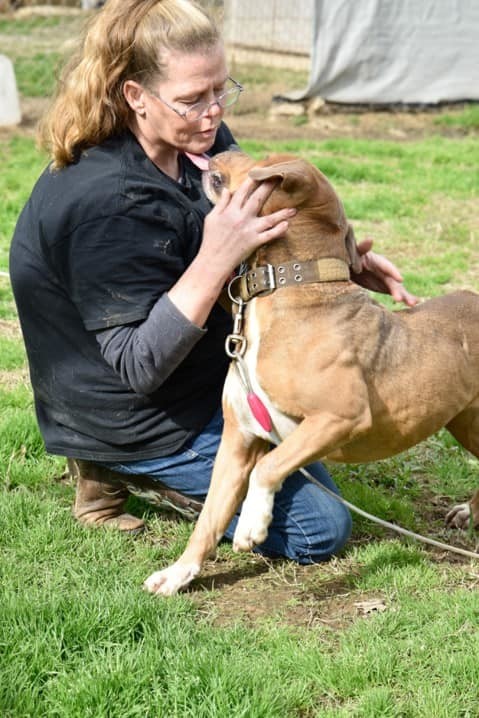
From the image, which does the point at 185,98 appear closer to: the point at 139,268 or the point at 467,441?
the point at 139,268

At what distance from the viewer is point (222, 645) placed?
10.9 ft

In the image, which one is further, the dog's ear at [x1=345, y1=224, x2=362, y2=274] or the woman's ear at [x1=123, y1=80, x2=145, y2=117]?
the dog's ear at [x1=345, y1=224, x2=362, y2=274]

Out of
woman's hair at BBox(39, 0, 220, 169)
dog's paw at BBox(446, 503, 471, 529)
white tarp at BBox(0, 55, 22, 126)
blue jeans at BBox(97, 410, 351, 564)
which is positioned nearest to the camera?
woman's hair at BBox(39, 0, 220, 169)

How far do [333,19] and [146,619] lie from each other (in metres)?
10.7

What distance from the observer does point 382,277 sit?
4.35 meters

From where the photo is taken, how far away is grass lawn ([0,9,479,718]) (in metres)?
3.03

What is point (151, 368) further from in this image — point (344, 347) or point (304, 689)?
point (304, 689)

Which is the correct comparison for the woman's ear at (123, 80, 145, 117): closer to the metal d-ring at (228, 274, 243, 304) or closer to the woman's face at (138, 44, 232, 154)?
the woman's face at (138, 44, 232, 154)

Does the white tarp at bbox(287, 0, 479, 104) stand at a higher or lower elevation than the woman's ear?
lower

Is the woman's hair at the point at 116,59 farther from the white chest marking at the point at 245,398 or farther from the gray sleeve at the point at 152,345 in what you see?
the white chest marking at the point at 245,398

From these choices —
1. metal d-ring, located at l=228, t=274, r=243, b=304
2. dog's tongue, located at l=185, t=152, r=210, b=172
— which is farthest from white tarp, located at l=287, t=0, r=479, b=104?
metal d-ring, located at l=228, t=274, r=243, b=304

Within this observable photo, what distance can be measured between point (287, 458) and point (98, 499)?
108 cm

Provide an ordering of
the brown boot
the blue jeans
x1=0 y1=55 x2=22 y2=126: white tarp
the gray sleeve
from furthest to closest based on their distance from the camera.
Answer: x1=0 y1=55 x2=22 y2=126: white tarp → the brown boot → the blue jeans → the gray sleeve

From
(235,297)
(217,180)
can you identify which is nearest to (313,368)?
(235,297)
